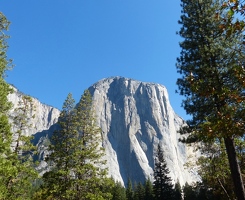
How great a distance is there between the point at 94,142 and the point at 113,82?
16305cm

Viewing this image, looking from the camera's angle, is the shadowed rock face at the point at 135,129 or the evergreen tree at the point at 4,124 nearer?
the evergreen tree at the point at 4,124

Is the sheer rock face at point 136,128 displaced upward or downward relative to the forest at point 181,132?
upward

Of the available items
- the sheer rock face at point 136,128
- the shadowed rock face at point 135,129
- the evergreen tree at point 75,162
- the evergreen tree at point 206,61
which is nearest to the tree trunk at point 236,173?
the evergreen tree at point 206,61

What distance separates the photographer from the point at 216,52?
15.9m

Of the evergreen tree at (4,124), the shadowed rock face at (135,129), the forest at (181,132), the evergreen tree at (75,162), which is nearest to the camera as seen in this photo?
the evergreen tree at (4,124)

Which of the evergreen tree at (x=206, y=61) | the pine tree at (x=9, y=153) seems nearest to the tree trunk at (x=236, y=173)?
the evergreen tree at (x=206, y=61)

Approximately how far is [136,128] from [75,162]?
444 feet

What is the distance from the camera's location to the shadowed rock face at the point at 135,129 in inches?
5389

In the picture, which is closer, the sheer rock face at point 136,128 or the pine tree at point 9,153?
the pine tree at point 9,153

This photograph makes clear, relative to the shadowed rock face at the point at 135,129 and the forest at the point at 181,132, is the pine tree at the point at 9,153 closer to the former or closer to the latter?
the forest at the point at 181,132

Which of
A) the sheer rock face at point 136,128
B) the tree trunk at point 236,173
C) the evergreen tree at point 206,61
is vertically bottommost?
the tree trunk at point 236,173

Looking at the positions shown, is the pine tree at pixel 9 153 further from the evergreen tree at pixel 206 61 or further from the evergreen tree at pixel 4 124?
the evergreen tree at pixel 206 61

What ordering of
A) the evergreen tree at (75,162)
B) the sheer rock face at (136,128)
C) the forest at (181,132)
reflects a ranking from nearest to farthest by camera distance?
the forest at (181,132) < the evergreen tree at (75,162) < the sheer rock face at (136,128)

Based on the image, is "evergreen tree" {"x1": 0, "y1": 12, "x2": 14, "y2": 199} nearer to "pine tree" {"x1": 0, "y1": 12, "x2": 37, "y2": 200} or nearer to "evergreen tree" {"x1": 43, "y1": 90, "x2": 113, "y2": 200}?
"pine tree" {"x1": 0, "y1": 12, "x2": 37, "y2": 200}
